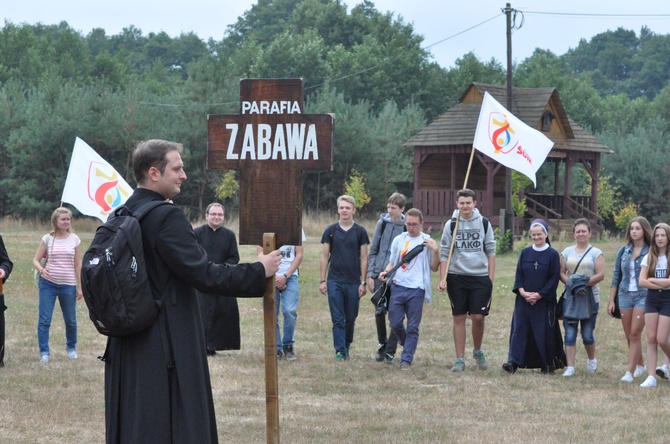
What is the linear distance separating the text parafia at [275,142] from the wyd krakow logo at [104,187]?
8.04 m

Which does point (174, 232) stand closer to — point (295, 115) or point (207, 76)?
point (295, 115)

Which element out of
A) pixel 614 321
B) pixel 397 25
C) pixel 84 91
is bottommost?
pixel 614 321

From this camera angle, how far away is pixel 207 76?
54812 mm

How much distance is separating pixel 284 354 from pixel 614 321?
635 cm

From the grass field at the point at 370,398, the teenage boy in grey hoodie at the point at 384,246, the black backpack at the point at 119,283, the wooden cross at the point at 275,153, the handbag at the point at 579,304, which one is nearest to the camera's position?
the black backpack at the point at 119,283

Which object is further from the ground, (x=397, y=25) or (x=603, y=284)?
(x=397, y=25)

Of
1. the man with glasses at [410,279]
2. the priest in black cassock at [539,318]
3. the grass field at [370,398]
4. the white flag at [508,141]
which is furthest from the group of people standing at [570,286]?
the white flag at [508,141]

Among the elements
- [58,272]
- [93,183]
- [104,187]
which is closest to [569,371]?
[58,272]

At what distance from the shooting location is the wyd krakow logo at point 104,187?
14500 millimetres

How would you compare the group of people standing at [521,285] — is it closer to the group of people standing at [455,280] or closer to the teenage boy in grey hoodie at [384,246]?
the group of people standing at [455,280]

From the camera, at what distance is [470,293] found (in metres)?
12.4

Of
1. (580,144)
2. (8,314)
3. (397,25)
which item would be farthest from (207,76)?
(8,314)

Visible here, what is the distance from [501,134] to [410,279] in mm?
3155

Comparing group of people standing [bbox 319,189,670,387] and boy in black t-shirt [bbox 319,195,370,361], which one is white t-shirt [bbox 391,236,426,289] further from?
boy in black t-shirt [bbox 319,195,370,361]
